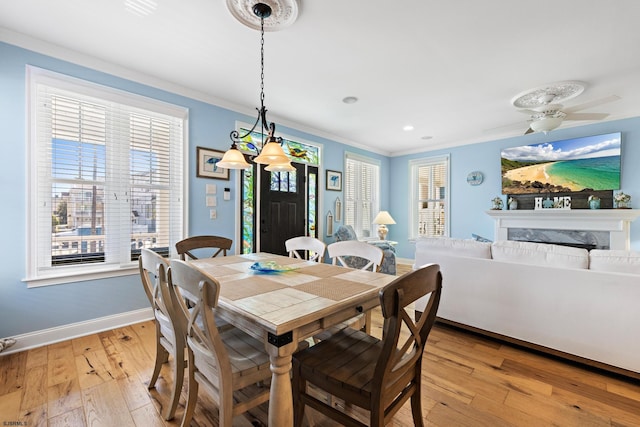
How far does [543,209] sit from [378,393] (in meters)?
4.80

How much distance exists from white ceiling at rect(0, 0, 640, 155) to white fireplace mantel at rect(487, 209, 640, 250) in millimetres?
1440

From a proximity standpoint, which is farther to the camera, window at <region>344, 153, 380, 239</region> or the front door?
window at <region>344, 153, 380, 239</region>

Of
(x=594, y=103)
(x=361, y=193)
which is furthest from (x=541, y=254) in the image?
(x=361, y=193)

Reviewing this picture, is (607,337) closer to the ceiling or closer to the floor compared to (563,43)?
closer to the floor

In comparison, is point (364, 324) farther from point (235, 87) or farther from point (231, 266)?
point (235, 87)

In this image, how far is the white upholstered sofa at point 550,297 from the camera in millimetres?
1857

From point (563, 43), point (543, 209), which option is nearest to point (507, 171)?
point (543, 209)

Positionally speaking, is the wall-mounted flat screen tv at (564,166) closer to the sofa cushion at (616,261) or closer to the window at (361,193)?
the window at (361,193)

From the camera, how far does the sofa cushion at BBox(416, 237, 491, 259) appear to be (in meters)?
2.45

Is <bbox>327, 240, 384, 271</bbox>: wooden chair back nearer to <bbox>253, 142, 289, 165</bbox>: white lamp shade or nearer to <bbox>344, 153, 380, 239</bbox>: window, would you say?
<bbox>253, 142, 289, 165</bbox>: white lamp shade

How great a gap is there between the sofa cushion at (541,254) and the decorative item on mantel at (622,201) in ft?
9.02

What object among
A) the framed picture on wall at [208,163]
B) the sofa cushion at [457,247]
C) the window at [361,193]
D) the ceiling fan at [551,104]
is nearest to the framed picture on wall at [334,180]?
the window at [361,193]

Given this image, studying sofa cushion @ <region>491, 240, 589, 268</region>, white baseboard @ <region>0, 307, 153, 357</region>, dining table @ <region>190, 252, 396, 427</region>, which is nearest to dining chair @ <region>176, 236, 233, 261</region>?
dining table @ <region>190, 252, 396, 427</region>

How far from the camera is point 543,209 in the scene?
4.37 m
